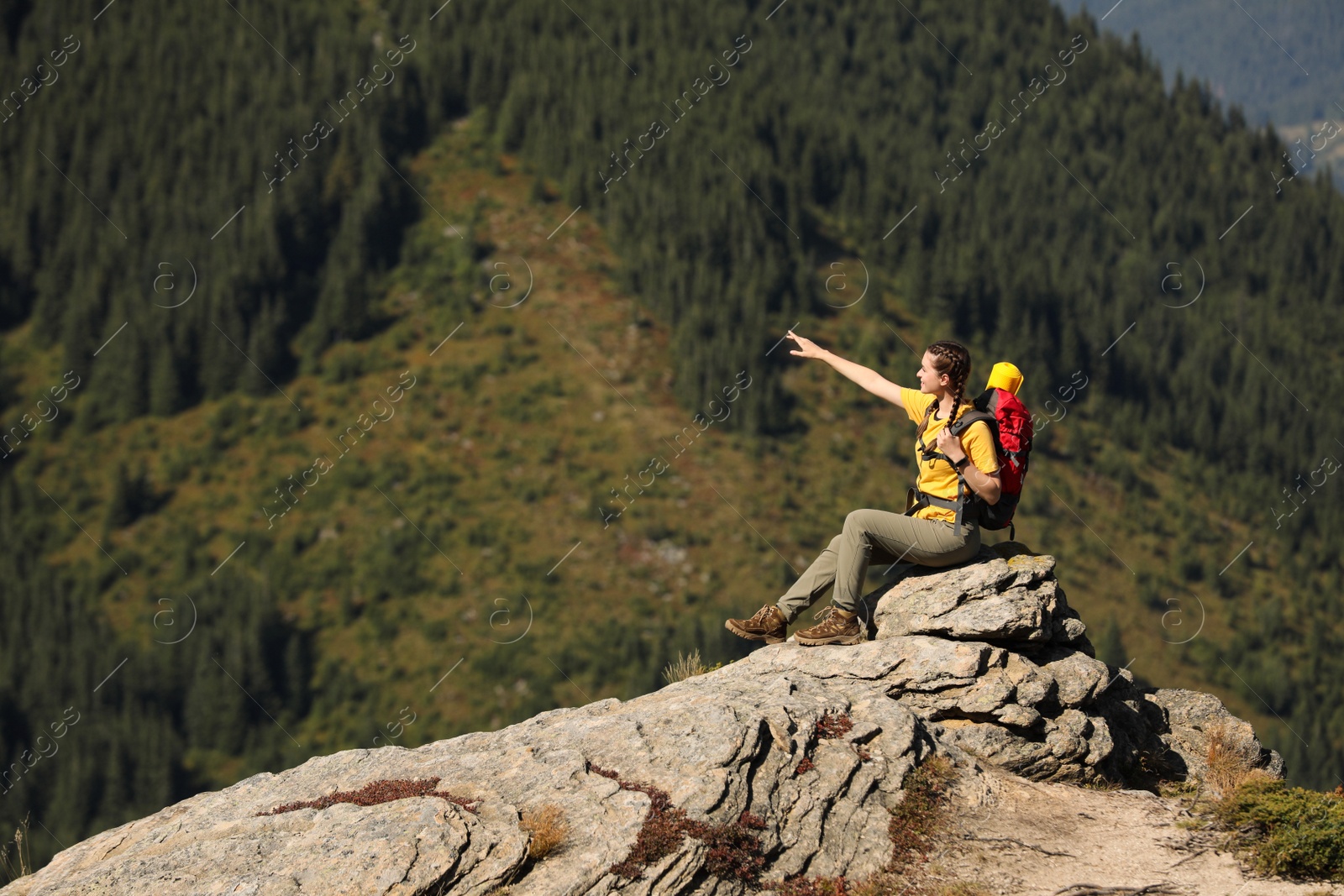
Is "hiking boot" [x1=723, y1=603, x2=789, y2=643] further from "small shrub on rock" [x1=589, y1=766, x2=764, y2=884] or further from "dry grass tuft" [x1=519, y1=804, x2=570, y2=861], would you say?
"dry grass tuft" [x1=519, y1=804, x2=570, y2=861]

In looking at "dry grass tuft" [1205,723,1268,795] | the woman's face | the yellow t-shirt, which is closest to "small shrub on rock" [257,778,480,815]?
the yellow t-shirt

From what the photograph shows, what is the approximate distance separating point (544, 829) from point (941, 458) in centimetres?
536

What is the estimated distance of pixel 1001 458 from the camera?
42.9 ft

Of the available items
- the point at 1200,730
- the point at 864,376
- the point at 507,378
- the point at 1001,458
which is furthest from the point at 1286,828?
the point at 507,378

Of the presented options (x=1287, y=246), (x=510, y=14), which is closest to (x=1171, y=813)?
(x=510, y=14)

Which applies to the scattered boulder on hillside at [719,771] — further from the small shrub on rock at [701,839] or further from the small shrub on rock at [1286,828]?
the small shrub on rock at [1286,828]

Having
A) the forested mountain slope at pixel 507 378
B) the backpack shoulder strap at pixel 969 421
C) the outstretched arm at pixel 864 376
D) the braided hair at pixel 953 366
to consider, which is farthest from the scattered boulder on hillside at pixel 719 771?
the forested mountain slope at pixel 507 378

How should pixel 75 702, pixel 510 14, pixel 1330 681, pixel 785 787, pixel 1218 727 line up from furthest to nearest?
pixel 510 14 → pixel 1330 681 → pixel 75 702 → pixel 1218 727 → pixel 785 787

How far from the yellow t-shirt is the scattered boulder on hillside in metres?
1.20

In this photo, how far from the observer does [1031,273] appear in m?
163

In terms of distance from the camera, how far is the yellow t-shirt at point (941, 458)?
1270 cm

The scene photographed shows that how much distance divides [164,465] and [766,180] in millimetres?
76063

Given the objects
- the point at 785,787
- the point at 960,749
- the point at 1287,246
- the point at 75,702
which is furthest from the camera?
the point at 1287,246

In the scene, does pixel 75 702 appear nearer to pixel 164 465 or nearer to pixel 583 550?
pixel 164 465
